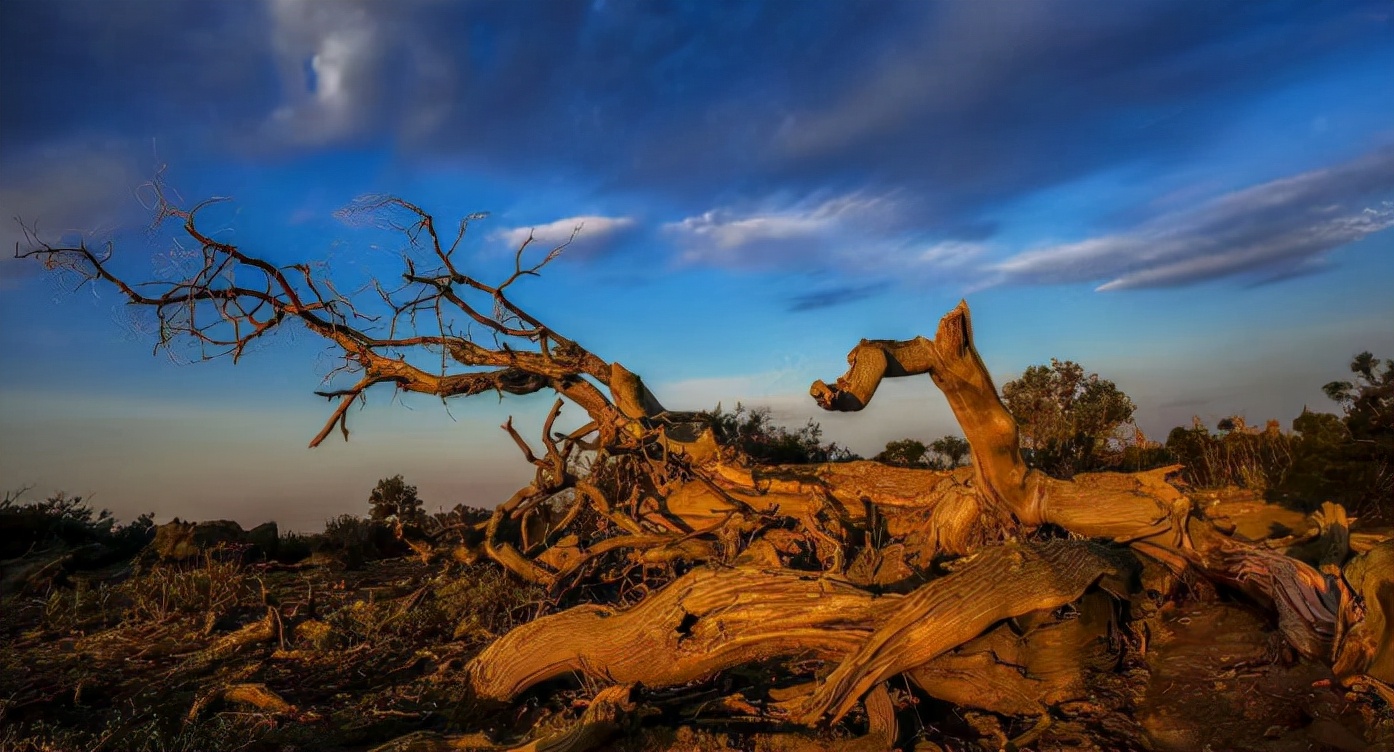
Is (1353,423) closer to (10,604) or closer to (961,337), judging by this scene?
(961,337)

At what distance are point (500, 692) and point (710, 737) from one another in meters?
1.94

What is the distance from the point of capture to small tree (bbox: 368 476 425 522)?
1552cm

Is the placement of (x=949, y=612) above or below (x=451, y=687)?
above

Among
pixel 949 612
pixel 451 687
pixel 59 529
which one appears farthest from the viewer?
pixel 59 529

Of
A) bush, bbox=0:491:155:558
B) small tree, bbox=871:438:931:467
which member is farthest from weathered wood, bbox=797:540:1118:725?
bush, bbox=0:491:155:558

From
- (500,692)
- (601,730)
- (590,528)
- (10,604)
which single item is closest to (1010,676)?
(601,730)

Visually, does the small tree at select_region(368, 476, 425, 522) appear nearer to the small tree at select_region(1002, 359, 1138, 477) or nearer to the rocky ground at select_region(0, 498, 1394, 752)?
the rocky ground at select_region(0, 498, 1394, 752)

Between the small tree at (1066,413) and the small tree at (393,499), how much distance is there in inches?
438

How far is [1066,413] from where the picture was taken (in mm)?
16516

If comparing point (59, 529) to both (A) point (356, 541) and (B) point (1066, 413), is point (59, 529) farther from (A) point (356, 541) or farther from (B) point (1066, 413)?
(B) point (1066, 413)

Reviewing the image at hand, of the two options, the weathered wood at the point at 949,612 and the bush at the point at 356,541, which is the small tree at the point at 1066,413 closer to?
the weathered wood at the point at 949,612

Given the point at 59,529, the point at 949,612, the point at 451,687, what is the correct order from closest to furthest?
the point at 949,612
the point at 451,687
the point at 59,529

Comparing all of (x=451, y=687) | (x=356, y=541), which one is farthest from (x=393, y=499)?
(x=451, y=687)

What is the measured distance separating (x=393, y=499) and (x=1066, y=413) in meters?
13.0
